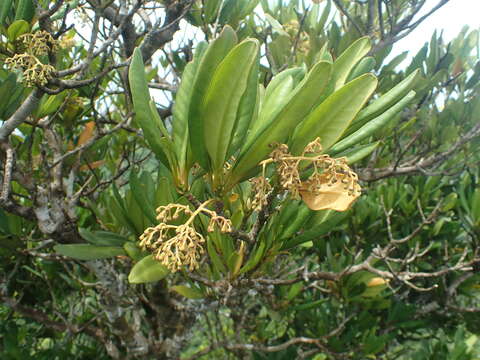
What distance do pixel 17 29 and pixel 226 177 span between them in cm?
81

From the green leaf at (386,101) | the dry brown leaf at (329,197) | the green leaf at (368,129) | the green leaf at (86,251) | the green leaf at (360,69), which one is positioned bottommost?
the dry brown leaf at (329,197)

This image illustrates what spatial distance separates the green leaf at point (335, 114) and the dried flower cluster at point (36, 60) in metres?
0.65

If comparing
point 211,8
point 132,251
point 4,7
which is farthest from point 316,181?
point 211,8

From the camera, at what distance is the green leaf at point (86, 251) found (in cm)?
112

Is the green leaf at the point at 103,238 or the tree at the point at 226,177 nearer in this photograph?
the tree at the point at 226,177

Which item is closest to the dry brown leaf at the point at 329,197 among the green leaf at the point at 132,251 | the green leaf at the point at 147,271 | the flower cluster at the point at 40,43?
the green leaf at the point at 147,271

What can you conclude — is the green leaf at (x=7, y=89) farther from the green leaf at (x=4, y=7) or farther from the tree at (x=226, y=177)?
the green leaf at (x=4, y=7)

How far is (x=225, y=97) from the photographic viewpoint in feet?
2.27

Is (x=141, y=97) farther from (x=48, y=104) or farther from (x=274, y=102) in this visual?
(x=48, y=104)

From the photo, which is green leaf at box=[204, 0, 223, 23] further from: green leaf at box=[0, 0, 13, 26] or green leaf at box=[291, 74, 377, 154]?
green leaf at box=[291, 74, 377, 154]

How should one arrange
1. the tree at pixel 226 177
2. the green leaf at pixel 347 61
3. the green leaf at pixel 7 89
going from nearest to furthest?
1. the tree at pixel 226 177
2. the green leaf at pixel 347 61
3. the green leaf at pixel 7 89

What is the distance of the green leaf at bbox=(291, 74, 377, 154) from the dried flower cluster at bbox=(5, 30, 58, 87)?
2.13ft

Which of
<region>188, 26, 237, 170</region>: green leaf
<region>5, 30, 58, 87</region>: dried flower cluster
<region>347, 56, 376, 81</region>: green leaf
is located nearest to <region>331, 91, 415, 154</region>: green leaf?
<region>347, 56, 376, 81</region>: green leaf

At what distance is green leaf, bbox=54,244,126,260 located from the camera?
44.1 inches
